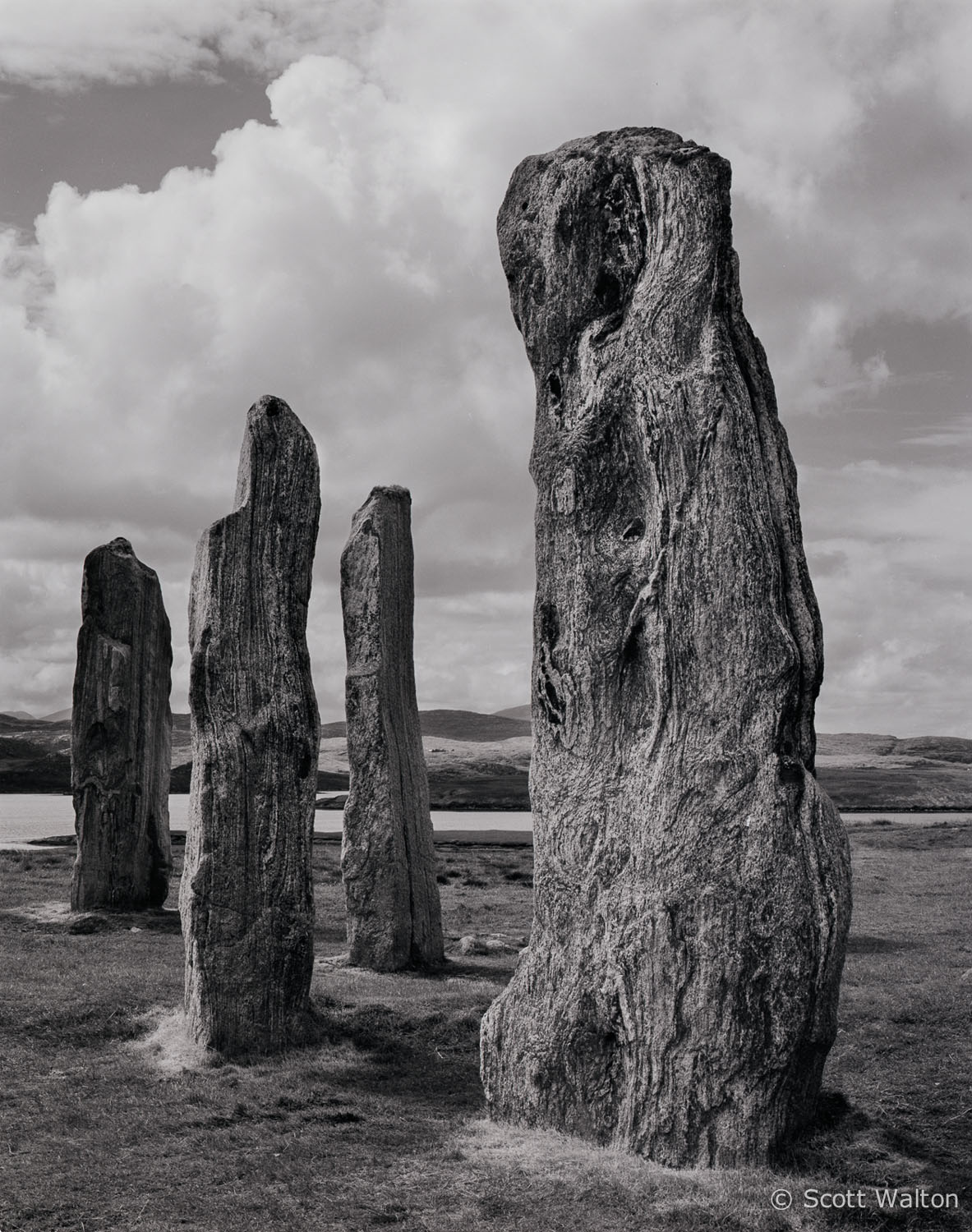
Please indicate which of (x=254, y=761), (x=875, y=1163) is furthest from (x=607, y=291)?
(x=875, y=1163)

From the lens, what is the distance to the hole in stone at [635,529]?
7914mm

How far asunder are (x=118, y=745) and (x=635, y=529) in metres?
11.5

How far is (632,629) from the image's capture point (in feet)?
25.1

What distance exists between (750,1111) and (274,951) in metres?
4.43

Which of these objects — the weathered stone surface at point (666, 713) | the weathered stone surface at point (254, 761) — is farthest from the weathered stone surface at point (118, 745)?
the weathered stone surface at point (666, 713)

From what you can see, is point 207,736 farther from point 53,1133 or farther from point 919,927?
point 919,927

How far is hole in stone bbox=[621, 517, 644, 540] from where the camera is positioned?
791 cm

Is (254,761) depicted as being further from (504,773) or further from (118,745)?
(504,773)

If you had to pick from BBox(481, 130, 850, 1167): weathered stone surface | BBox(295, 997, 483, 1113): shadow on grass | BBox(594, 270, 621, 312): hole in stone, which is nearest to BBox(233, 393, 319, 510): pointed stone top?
BBox(481, 130, 850, 1167): weathered stone surface

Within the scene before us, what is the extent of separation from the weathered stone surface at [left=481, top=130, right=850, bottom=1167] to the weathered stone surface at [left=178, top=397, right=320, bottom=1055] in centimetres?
266

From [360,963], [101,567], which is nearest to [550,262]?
[360,963]

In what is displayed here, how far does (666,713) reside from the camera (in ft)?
24.5

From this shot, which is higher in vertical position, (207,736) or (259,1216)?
(207,736)

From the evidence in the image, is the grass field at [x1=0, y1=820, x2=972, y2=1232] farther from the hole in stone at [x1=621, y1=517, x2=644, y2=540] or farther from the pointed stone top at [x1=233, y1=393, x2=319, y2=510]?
the pointed stone top at [x1=233, y1=393, x2=319, y2=510]
